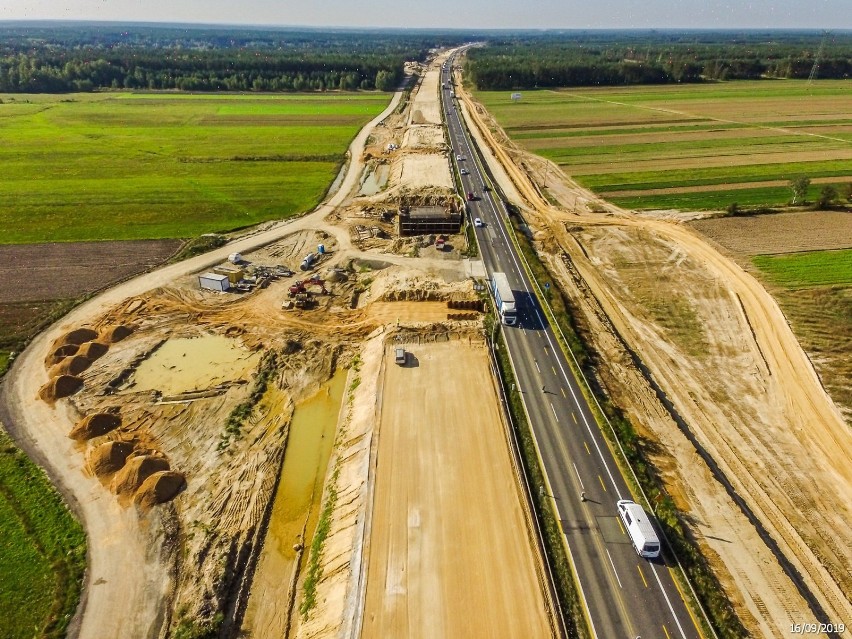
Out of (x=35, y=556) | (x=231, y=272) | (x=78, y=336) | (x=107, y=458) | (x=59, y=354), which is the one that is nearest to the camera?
(x=35, y=556)

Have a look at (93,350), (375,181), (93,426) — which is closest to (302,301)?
(93,350)

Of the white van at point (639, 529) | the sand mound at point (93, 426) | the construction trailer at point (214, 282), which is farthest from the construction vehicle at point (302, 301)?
the white van at point (639, 529)

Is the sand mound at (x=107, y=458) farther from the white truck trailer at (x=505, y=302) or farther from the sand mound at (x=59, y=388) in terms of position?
the white truck trailer at (x=505, y=302)

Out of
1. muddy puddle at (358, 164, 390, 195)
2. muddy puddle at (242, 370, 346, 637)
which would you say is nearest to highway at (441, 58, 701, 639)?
muddy puddle at (242, 370, 346, 637)

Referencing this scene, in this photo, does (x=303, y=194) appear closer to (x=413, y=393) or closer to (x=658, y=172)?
(x=413, y=393)

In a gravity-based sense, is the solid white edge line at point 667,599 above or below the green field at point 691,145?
below

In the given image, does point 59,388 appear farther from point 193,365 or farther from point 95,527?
point 95,527
